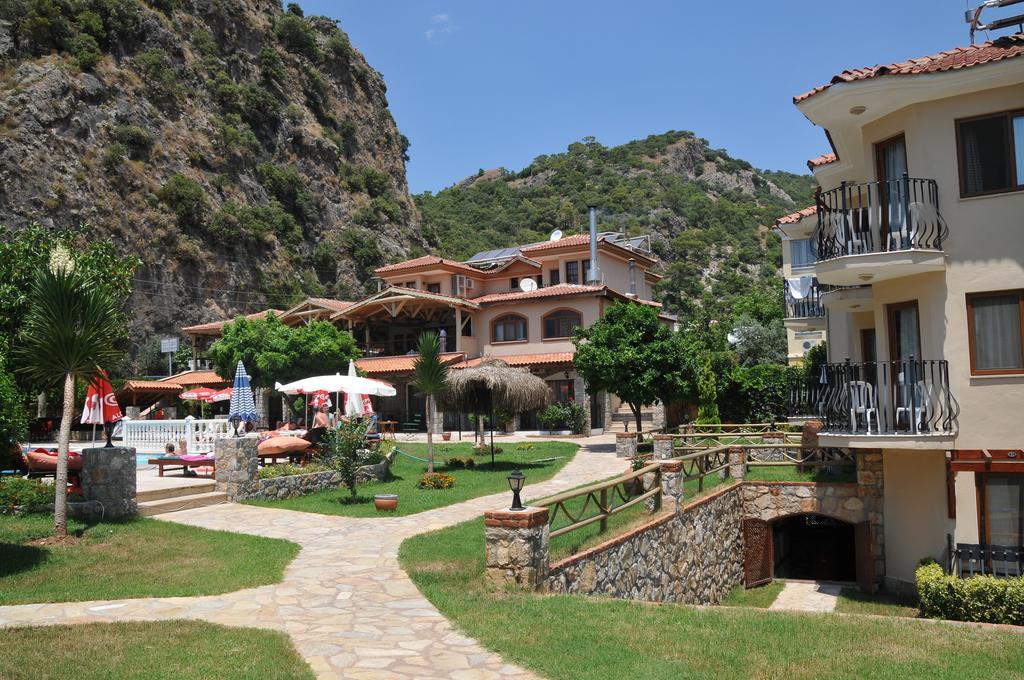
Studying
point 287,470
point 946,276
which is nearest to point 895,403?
point 946,276

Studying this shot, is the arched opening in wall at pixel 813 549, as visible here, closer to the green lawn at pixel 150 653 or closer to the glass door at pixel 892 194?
the glass door at pixel 892 194

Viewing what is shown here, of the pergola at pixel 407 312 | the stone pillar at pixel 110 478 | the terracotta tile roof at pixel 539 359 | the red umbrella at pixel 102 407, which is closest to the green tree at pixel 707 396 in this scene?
the terracotta tile roof at pixel 539 359

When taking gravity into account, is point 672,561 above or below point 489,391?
below

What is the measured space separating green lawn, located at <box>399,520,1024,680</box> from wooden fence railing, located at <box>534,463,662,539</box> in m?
1.44

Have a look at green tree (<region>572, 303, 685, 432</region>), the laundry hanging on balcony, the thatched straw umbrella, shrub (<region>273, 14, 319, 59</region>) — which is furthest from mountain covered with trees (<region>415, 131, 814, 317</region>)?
the thatched straw umbrella

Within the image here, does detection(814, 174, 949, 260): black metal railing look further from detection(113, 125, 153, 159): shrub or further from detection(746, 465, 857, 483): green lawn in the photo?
detection(113, 125, 153, 159): shrub

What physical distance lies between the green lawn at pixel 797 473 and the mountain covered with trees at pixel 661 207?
50.9 meters

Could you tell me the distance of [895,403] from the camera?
43.3ft

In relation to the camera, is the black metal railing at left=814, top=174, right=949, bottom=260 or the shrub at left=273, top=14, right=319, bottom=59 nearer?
the black metal railing at left=814, top=174, right=949, bottom=260

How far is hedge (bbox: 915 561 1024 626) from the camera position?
1119 cm

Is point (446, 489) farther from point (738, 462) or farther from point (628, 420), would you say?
point (628, 420)

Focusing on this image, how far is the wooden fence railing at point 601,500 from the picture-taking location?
10.3 meters

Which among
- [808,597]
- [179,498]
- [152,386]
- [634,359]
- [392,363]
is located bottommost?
[808,597]

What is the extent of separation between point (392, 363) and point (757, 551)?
92.7ft
